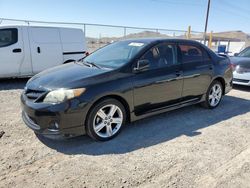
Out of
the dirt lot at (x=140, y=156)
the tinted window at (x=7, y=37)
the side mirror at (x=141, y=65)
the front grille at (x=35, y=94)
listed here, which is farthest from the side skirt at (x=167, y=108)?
the tinted window at (x=7, y=37)

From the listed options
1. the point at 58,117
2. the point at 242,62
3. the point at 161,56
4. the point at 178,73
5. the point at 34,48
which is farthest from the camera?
the point at 242,62

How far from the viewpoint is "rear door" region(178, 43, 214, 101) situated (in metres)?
4.93

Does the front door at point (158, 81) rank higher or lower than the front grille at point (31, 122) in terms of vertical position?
higher

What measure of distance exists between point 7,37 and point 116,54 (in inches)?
179

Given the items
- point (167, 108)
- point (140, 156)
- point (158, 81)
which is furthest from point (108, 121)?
point (167, 108)

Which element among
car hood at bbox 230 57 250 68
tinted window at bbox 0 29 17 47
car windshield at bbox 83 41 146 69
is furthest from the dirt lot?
car hood at bbox 230 57 250 68

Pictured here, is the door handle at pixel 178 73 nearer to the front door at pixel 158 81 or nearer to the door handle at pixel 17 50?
the front door at pixel 158 81

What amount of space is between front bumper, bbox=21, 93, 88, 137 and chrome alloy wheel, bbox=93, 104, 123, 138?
0.28 meters

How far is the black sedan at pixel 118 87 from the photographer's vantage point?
3508mm

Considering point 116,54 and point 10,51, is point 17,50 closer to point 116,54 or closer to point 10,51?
point 10,51

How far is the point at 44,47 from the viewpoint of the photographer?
804 cm

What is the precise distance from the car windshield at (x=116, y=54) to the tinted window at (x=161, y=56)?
20 cm

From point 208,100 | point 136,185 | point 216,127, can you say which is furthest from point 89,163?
point 208,100

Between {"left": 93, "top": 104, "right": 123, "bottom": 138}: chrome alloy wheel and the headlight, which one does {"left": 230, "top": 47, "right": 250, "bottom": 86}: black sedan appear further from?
the headlight
